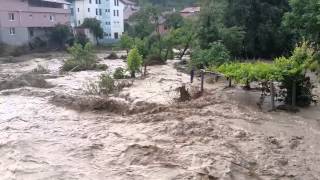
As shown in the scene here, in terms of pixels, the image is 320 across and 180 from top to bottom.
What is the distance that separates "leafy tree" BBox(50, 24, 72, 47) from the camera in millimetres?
47812

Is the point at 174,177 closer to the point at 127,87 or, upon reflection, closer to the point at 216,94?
the point at 216,94

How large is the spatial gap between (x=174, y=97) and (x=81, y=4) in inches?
1693

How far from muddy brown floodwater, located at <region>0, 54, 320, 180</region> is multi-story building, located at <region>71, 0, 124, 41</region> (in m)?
41.4

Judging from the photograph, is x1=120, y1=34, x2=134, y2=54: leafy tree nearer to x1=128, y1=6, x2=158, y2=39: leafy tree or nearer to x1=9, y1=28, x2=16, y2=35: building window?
x1=128, y1=6, x2=158, y2=39: leafy tree

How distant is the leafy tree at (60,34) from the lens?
47812 millimetres

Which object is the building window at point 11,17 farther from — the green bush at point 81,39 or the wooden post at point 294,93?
the wooden post at point 294,93

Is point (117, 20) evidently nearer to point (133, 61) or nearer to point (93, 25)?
point (93, 25)

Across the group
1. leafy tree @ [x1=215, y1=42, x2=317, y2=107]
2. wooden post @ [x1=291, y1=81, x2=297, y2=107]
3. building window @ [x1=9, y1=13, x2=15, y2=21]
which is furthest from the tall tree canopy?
building window @ [x1=9, y1=13, x2=15, y2=21]

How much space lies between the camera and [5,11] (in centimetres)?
4097

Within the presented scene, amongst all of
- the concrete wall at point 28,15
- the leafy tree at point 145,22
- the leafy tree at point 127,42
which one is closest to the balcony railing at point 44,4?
the concrete wall at point 28,15

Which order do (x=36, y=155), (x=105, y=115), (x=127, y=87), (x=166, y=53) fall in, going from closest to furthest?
(x=36, y=155), (x=105, y=115), (x=127, y=87), (x=166, y=53)

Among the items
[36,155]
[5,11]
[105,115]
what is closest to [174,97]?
[105,115]

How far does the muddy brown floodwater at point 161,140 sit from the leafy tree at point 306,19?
124 inches

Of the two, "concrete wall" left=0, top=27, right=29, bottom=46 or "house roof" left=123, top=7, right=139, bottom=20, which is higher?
"house roof" left=123, top=7, right=139, bottom=20
